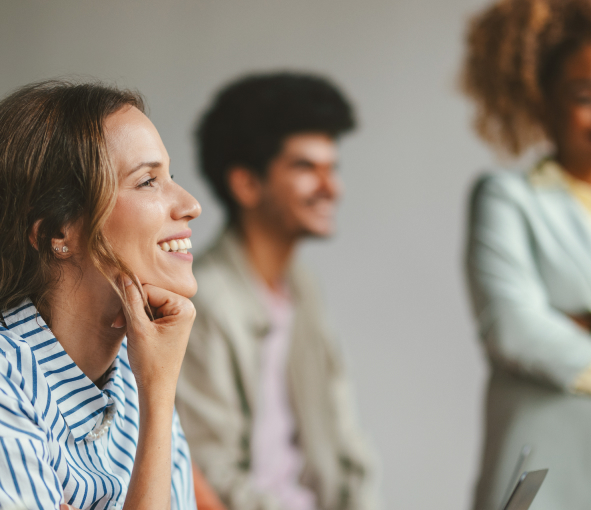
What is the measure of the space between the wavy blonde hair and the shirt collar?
0.08 ft

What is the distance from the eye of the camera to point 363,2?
2.25m

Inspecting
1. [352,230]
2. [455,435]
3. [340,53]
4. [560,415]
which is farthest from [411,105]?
[560,415]

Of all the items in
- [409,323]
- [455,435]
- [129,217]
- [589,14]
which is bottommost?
[455,435]

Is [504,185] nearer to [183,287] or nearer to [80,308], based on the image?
[183,287]

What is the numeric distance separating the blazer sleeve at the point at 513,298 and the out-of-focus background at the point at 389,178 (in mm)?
913

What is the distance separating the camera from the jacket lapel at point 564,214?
4.01ft

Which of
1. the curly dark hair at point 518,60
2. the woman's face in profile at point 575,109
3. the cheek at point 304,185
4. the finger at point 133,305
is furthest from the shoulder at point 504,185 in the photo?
the finger at point 133,305

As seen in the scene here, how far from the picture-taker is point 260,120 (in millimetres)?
1846

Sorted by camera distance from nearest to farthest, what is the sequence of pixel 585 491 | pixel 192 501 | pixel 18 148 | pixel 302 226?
pixel 18 148 → pixel 192 501 → pixel 585 491 → pixel 302 226

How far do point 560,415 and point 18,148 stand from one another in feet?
3.25

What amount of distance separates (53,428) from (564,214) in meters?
1.05

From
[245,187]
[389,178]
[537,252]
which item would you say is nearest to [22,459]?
[537,252]

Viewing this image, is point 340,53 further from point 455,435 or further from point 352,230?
point 455,435

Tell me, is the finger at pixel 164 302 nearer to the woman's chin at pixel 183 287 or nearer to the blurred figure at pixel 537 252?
the woman's chin at pixel 183 287
